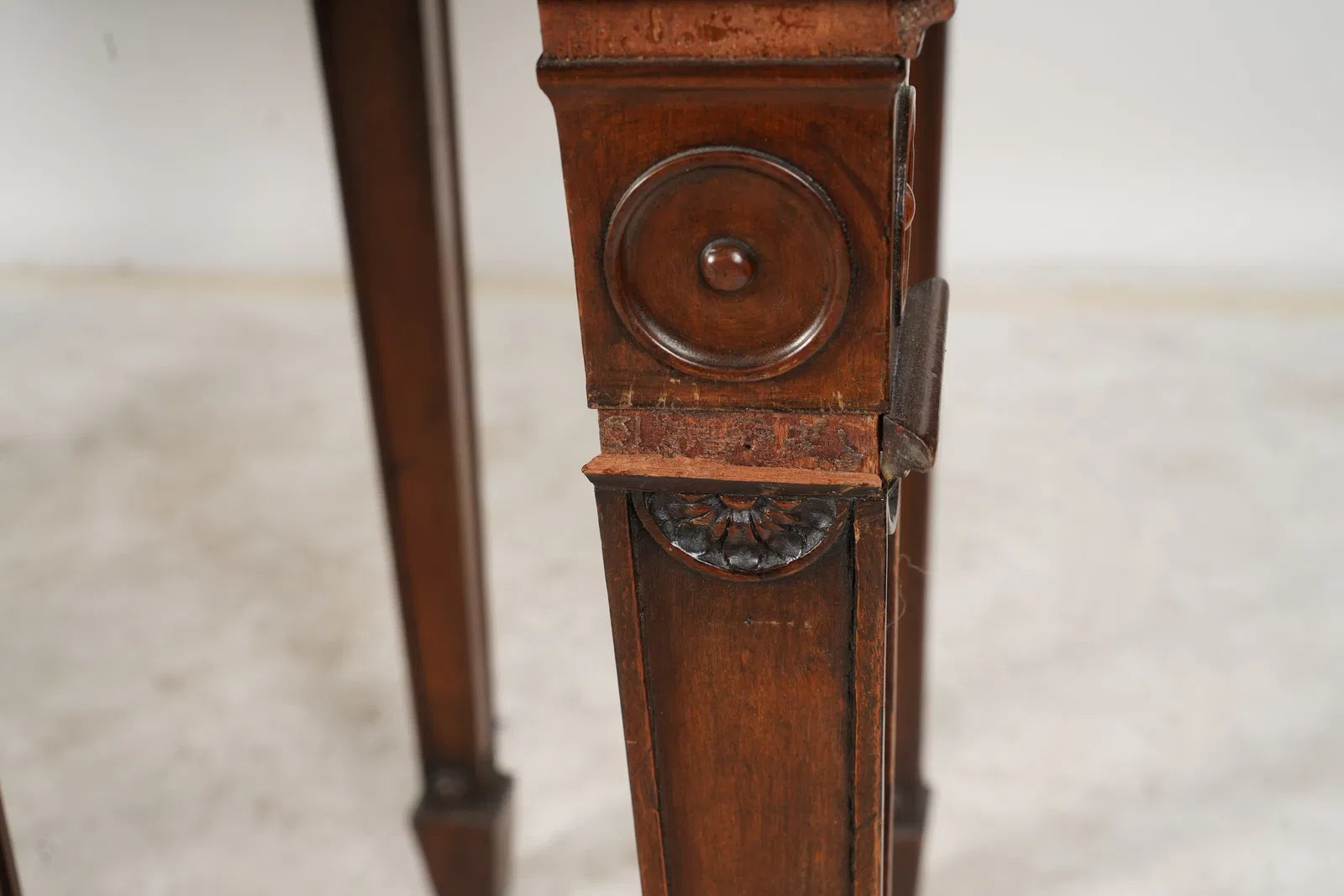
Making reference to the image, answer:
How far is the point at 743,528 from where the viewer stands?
1.42 ft

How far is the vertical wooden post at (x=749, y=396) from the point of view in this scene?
358mm

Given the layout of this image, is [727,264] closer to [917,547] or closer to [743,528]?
[743,528]

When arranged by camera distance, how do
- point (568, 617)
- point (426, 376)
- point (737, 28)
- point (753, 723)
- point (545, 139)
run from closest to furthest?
point (737, 28)
point (753, 723)
point (426, 376)
point (568, 617)
point (545, 139)

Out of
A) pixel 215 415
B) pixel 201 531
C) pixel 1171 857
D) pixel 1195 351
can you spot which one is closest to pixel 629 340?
pixel 1171 857

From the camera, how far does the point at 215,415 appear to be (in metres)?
1.88

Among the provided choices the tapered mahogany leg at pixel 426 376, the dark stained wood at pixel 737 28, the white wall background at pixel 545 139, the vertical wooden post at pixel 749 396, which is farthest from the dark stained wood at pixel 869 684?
the white wall background at pixel 545 139

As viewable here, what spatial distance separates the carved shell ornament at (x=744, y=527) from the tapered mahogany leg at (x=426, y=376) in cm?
44

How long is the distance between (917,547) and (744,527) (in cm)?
53

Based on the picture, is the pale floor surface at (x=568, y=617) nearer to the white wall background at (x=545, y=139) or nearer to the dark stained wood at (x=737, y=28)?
the white wall background at (x=545, y=139)

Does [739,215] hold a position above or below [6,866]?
above

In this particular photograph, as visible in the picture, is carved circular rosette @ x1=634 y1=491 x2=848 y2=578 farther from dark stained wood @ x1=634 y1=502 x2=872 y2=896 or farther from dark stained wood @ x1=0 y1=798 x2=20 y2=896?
→ dark stained wood @ x1=0 y1=798 x2=20 y2=896

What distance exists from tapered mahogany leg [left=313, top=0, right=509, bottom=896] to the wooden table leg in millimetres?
412

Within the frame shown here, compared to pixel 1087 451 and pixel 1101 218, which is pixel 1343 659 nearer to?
pixel 1087 451

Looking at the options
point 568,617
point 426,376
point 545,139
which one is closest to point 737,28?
point 426,376
